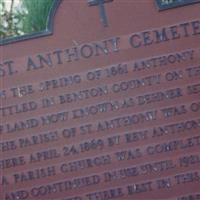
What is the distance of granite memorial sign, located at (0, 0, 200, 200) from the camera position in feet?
14.8

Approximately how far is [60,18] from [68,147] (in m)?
1.10

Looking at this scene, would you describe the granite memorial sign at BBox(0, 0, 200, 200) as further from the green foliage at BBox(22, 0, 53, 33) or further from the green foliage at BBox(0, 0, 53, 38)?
the green foliage at BBox(22, 0, 53, 33)

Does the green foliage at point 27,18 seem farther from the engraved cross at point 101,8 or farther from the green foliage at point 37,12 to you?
the engraved cross at point 101,8

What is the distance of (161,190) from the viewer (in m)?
4.52

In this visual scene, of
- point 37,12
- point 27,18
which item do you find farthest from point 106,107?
point 27,18

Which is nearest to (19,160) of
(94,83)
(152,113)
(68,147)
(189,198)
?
(68,147)

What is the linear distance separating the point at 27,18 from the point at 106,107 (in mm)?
3510

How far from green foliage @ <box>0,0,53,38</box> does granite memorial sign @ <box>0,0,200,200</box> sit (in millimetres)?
1771

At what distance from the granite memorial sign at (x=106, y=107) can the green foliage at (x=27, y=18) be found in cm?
177

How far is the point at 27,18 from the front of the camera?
25.0 feet

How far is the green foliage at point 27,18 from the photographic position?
7400mm

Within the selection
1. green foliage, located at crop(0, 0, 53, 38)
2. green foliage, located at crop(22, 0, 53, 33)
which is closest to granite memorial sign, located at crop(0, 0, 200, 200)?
green foliage, located at crop(0, 0, 53, 38)

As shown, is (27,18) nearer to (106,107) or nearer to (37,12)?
(37,12)

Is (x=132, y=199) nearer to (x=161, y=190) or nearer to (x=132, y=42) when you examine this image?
(x=161, y=190)
